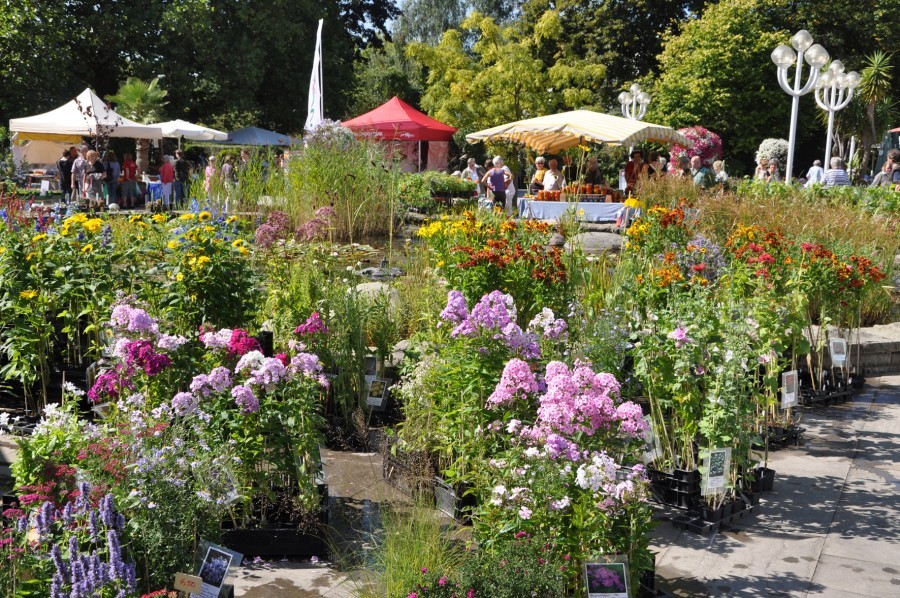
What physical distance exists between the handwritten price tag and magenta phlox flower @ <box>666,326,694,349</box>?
2299 millimetres

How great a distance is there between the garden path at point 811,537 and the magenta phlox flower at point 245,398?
1712 mm

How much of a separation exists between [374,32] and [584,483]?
31.9 meters

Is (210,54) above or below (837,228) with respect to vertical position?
above

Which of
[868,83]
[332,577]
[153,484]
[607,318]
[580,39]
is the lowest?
[332,577]

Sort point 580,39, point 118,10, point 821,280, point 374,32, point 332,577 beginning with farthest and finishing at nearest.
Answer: point 374,32, point 580,39, point 118,10, point 821,280, point 332,577

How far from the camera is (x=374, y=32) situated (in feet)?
107

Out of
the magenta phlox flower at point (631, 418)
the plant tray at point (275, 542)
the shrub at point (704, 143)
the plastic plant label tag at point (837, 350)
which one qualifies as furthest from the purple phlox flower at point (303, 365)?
the shrub at point (704, 143)

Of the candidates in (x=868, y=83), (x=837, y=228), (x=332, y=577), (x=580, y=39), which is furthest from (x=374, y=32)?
(x=332, y=577)

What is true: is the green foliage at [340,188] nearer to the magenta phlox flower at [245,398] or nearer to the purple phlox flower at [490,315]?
the purple phlox flower at [490,315]

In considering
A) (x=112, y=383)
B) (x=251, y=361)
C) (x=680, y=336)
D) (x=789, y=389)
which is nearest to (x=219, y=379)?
(x=251, y=361)

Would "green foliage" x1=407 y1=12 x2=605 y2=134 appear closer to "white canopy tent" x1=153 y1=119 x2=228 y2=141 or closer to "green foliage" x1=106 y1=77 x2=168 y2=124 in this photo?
"green foliage" x1=106 y1=77 x2=168 y2=124

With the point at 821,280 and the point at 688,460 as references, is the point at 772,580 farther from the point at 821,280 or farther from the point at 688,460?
the point at 821,280

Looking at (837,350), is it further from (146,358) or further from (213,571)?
(213,571)

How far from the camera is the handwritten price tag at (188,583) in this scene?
2488 millimetres
